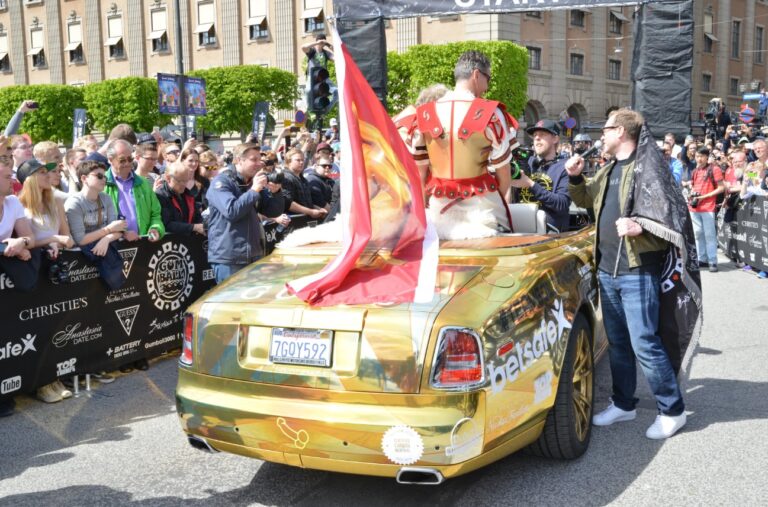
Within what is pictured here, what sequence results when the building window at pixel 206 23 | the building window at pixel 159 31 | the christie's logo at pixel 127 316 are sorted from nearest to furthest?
the christie's logo at pixel 127 316, the building window at pixel 206 23, the building window at pixel 159 31

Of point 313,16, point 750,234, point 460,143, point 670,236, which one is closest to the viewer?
point 670,236

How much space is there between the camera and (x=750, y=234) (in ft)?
38.8

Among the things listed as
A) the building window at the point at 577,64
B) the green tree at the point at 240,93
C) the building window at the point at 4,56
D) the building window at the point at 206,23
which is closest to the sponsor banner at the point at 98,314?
the green tree at the point at 240,93

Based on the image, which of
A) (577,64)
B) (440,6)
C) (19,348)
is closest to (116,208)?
(19,348)

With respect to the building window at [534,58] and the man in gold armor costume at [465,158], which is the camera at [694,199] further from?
the building window at [534,58]

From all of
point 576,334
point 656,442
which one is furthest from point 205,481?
point 656,442

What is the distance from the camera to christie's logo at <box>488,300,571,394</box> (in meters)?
3.27

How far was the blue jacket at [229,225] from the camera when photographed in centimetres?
614

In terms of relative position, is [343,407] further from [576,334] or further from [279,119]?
[279,119]

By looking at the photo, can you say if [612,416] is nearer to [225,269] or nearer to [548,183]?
[548,183]

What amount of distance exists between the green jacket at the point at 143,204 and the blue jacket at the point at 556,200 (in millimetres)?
3264

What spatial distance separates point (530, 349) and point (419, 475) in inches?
31.9

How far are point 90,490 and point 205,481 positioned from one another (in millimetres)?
596

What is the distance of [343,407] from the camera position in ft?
10.5
